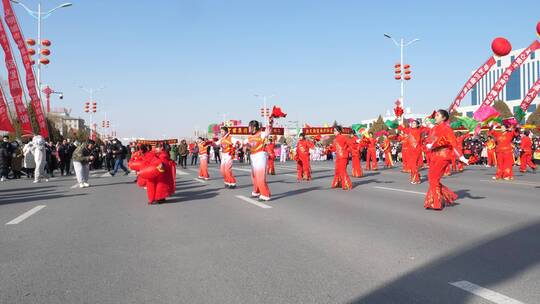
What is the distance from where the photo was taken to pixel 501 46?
25.5m

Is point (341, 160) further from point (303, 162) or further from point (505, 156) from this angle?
point (505, 156)

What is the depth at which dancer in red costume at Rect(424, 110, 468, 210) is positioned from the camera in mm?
8867

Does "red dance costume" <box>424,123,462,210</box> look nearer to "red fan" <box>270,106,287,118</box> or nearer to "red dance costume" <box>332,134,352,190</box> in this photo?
"red fan" <box>270,106,287,118</box>

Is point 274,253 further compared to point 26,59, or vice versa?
point 26,59

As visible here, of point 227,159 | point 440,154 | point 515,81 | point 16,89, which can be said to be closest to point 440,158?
point 440,154

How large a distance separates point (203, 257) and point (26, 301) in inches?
73.0

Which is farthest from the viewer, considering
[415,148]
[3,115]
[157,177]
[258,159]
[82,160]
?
[3,115]

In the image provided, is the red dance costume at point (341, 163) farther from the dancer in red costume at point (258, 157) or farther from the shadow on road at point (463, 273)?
the shadow on road at point (463, 273)

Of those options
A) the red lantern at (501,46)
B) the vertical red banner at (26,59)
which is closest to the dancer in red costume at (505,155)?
the red lantern at (501,46)

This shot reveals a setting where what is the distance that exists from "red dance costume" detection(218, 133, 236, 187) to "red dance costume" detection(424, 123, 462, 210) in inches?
252

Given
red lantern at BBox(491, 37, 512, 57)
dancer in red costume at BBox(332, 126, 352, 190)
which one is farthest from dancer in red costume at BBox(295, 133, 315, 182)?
red lantern at BBox(491, 37, 512, 57)

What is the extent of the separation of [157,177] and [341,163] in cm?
541

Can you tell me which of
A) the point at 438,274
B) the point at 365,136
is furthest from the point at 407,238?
the point at 365,136

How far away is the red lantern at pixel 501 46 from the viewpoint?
25438 millimetres
